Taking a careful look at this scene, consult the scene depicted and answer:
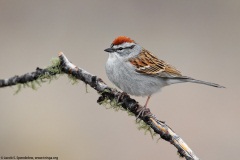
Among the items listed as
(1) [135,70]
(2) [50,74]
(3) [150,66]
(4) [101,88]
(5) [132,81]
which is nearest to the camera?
(2) [50,74]

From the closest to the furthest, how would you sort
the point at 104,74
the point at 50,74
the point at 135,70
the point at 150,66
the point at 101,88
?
1. the point at 50,74
2. the point at 101,88
3. the point at 135,70
4. the point at 150,66
5. the point at 104,74

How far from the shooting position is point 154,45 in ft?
36.7

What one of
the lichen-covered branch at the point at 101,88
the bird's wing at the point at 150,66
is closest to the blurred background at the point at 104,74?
the bird's wing at the point at 150,66

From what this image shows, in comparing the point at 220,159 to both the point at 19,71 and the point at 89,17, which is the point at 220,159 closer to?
the point at 19,71

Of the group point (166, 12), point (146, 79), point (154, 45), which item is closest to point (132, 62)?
point (146, 79)

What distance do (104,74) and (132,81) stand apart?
4.18m

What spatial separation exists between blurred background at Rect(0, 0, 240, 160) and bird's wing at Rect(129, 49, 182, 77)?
2.75 meters

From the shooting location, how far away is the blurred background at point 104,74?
353 inches

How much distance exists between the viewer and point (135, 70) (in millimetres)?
6117

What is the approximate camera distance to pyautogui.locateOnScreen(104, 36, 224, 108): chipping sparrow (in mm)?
5872

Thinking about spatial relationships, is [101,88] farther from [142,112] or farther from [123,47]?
[123,47]

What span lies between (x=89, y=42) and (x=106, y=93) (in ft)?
22.1

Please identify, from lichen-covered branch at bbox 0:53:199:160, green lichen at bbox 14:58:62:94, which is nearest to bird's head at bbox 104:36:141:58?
lichen-covered branch at bbox 0:53:199:160

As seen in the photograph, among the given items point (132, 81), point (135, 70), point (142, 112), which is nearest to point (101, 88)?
point (142, 112)
